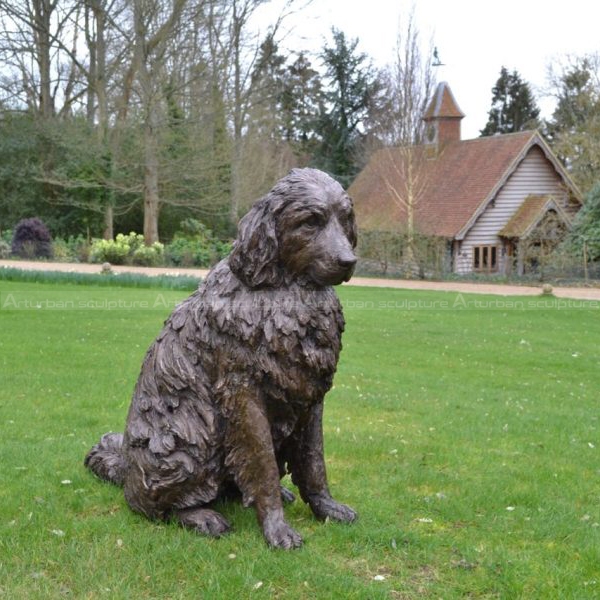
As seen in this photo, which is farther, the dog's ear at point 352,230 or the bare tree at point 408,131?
the bare tree at point 408,131

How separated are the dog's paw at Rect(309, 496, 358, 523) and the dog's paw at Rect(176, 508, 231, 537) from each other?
0.51 m

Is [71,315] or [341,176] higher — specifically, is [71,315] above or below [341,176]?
below

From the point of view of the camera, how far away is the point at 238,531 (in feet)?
12.3

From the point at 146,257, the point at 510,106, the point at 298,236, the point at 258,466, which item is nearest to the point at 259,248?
the point at 298,236

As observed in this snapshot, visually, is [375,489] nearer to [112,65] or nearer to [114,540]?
[114,540]

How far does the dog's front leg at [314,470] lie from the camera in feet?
12.4

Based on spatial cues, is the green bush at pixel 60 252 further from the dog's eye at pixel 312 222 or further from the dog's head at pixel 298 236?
the dog's eye at pixel 312 222

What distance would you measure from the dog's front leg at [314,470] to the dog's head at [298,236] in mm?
790

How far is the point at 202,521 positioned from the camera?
3.68 m

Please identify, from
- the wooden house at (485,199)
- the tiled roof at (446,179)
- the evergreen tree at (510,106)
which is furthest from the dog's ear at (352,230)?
the evergreen tree at (510,106)

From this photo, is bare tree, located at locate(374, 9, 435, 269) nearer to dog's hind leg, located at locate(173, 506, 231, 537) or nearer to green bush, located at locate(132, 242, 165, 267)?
green bush, located at locate(132, 242, 165, 267)

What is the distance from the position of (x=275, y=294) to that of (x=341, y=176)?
3531cm

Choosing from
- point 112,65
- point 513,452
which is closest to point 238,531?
point 513,452

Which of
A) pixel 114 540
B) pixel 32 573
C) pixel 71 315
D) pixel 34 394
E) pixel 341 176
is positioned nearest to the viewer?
pixel 32 573
